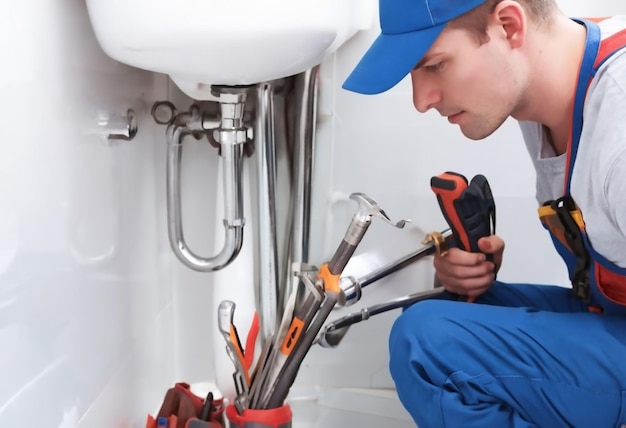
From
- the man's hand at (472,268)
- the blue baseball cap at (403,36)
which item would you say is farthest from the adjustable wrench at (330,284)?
the blue baseball cap at (403,36)

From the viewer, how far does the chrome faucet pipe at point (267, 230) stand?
1083 millimetres

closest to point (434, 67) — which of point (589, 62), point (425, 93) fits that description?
point (425, 93)

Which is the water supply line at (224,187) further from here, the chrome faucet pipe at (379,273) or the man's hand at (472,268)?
the man's hand at (472,268)

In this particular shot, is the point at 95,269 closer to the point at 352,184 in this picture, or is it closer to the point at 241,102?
the point at 241,102

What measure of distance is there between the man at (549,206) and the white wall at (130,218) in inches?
11.7

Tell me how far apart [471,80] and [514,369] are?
13.7 inches

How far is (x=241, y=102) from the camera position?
0.95m

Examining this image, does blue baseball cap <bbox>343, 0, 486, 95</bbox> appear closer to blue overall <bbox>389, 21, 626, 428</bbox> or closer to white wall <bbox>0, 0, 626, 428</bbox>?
blue overall <bbox>389, 21, 626, 428</bbox>

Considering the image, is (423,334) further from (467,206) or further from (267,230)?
(267,230)

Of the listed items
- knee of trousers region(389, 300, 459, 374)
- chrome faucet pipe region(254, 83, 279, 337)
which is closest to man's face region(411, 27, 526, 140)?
knee of trousers region(389, 300, 459, 374)

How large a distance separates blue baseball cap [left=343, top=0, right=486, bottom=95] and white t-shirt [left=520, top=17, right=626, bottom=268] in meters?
0.17

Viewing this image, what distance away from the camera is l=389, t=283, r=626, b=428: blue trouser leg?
755mm

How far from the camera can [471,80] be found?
2.55 feet

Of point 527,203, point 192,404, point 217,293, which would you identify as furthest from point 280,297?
point 527,203
